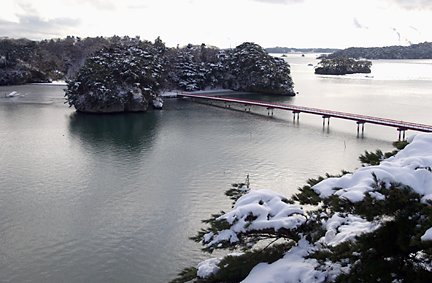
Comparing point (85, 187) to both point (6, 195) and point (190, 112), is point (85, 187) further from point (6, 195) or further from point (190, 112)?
point (190, 112)

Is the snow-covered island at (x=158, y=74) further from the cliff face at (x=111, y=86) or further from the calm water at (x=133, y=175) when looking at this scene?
the calm water at (x=133, y=175)

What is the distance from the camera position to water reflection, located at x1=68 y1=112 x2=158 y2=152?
131ft

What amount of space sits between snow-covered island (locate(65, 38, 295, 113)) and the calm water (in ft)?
11.8

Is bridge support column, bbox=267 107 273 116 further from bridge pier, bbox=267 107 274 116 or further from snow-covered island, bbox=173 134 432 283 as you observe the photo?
snow-covered island, bbox=173 134 432 283

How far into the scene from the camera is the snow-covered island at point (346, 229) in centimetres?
700

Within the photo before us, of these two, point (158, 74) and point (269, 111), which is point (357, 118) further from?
point (158, 74)

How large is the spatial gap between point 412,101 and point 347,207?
235 ft

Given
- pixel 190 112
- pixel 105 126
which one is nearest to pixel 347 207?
pixel 105 126

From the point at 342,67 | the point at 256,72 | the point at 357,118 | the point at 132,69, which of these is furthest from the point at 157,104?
the point at 342,67

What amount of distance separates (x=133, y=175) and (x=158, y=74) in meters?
44.5

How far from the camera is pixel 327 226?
9.14 m

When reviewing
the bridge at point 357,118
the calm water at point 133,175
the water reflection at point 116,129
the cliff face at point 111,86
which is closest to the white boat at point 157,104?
the cliff face at point 111,86

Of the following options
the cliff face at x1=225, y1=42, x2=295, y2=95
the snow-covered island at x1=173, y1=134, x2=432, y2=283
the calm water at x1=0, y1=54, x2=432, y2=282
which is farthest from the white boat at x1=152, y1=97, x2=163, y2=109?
the snow-covered island at x1=173, y1=134, x2=432, y2=283

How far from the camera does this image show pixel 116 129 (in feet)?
157
